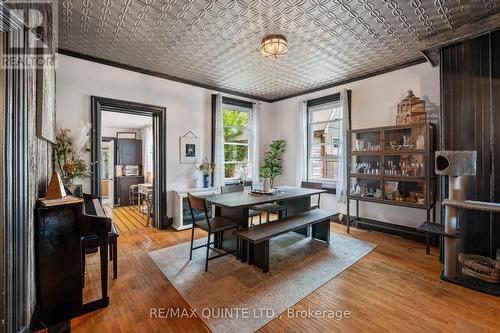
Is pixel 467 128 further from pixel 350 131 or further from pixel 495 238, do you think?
pixel 350 131

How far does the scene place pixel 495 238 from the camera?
2.52 m

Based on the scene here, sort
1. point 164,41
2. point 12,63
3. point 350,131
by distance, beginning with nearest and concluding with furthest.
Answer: point 12,63 → point 164,41 → point 350,131

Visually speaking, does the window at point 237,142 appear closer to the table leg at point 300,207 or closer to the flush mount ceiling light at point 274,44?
Answer: the table leg at point 300,207

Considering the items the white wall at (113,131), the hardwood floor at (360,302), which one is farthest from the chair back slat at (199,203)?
the white wall at (113,131)

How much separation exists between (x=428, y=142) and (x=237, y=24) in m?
2.93

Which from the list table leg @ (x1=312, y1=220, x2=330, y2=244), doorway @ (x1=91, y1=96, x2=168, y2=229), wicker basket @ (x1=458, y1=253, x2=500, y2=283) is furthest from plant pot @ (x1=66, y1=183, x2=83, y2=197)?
wicker basket @ (x1=458, y1=253, x2=500, y2=283)

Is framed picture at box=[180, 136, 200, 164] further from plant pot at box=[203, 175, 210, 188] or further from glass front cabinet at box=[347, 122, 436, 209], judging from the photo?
glass front cabinet at box=[347, 122, 436, 209]

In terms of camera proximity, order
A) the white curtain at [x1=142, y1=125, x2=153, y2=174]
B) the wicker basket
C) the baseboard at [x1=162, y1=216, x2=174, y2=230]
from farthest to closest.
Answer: the white curtain at [x1=142, y1=125, x2=153, y2=174] → the baseboard at [x1=162, y1=216, x2=174, y2=230] → the wicker basket

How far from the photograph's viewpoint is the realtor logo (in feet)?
4.52

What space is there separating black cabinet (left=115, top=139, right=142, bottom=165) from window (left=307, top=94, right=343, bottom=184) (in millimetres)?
5151

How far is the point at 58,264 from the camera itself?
6.04ft

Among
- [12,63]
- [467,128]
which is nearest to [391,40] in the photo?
[467,128]

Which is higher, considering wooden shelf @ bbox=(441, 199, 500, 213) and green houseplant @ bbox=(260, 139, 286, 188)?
green houseplant @ bbox=(260, 139, 286, 188)

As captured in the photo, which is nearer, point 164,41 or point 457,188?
point 457,188
